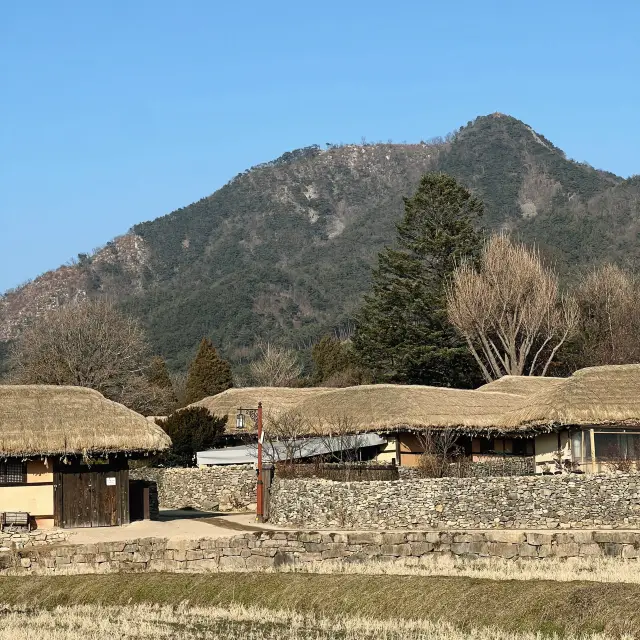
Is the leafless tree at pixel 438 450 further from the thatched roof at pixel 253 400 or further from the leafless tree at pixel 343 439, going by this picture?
the thatched roof at pixel 253 400

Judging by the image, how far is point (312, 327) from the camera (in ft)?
398

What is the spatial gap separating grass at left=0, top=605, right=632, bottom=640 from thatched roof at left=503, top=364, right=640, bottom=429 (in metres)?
17.5

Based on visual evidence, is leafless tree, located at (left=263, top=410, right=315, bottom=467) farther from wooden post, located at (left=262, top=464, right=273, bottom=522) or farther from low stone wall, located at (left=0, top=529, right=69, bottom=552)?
low stone wall, located at (left=0, top=529, right=69, bottom=552)

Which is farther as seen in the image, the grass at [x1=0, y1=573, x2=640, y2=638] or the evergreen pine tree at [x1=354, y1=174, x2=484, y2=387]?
the evergreen pine tree at [x1=354, y1=174, x2=484, y2=387]

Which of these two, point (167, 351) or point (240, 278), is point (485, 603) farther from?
point (240, 278)

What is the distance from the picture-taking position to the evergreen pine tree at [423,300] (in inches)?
2422

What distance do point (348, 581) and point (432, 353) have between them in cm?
3887

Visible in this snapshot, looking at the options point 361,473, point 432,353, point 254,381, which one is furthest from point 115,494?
point 254,381

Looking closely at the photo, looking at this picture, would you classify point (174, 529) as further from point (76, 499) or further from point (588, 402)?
point (588, 402)

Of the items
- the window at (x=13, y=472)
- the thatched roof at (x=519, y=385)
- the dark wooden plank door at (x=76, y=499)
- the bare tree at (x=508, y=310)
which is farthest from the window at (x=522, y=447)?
the window at (x=13, y=472)

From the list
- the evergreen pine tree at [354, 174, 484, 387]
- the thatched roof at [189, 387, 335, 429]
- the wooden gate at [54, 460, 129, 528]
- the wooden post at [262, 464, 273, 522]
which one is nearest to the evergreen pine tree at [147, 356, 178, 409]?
the evergreen pine tree at [354, 174, 484, 387]

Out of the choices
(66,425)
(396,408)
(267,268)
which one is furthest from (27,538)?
(267,268)

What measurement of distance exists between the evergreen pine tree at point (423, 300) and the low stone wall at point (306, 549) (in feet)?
113

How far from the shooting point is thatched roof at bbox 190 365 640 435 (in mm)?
35750
